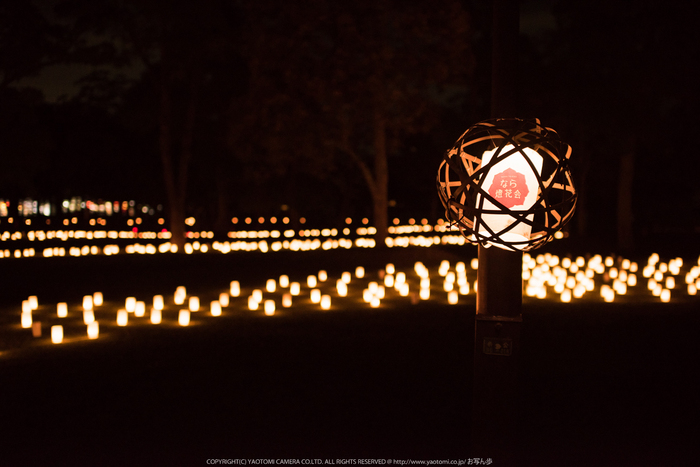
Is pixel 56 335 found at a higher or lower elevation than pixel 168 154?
lower

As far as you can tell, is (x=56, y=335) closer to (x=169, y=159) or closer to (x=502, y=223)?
(x=502, y=223)

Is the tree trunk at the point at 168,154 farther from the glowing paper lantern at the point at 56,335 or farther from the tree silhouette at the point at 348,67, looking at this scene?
the glowing paper lantern at the point at 56,335

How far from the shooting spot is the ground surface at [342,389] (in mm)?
5102

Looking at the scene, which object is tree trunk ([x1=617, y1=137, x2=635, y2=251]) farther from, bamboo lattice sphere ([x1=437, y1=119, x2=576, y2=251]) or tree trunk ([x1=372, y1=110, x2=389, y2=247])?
bamboo lattice sphere ([x1=437, y1=119, x2=576, y2=251])

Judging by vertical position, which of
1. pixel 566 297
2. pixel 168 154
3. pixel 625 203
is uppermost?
pixel 168 154

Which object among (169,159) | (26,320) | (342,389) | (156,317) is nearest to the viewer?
(342,389)

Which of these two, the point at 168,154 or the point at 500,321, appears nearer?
the point at 500,321

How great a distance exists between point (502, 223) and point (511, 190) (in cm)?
19

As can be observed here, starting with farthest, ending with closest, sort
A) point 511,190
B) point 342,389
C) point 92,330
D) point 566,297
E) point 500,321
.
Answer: point 566,297 → point 92,330 → point 342,389 → point 500,321 → point 511,190

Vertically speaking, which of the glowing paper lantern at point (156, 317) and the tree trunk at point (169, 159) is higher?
the tree trunk at point (169, 159)

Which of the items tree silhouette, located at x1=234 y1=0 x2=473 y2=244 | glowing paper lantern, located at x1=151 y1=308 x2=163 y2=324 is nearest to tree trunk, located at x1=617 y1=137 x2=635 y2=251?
tree silhouette, located at x1=234 y1=0 x2=473 y2=244

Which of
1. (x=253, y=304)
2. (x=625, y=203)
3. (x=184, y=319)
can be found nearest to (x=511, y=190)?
(x=184, y=319)

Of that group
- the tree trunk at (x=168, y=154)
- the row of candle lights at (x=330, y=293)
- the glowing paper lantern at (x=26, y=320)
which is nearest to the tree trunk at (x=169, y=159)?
the tree trunk at (x=168, y=154)

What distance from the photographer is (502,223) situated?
3436 millimetres
